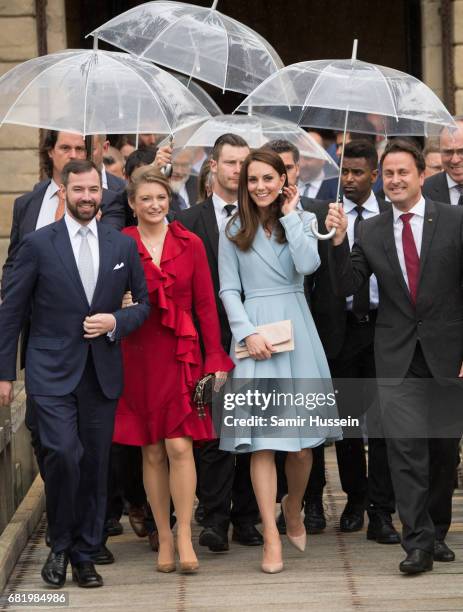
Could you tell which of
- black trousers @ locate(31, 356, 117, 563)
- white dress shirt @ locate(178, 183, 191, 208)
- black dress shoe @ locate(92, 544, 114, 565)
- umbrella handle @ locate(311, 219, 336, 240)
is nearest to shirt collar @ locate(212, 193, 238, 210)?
umbrella handle @ locate(311, 219, 336, 240)

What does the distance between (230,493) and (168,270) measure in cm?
129

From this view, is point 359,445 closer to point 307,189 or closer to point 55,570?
point 55,570

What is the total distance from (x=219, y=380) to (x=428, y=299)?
3.74 ft

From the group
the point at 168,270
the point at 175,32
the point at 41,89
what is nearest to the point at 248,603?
the point at 168,270

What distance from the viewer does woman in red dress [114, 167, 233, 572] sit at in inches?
300

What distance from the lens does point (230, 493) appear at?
8086 mm

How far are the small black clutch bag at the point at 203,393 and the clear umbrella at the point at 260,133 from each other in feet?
6.69

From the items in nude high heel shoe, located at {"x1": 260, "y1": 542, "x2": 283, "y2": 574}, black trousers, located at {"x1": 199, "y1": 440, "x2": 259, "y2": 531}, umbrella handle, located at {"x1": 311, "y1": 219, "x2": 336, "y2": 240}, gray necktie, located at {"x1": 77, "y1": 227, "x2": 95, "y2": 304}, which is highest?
umbrella handle, located at {"x1": 311, "y1": 219, "x2": 336, "y2": 240}

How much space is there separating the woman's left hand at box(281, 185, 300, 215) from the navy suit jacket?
0.92 m

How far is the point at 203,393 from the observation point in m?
7.63

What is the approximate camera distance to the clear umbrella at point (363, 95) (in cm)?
796

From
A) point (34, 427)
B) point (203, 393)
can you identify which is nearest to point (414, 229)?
point (203, 393)

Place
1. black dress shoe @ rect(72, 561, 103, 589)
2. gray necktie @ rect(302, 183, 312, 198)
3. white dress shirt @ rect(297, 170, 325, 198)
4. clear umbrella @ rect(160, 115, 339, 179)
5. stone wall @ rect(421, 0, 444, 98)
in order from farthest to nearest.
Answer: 1. stone wall @ rect(421, 0, 444, 98)
2. gray necktie @ rect(302, 183, 312, 198)
3. white dress shirt @ rect(297, 170, 325, 198)
4. clear umbrella @ rect(160, 115, 339, 179)
5. black dress shoe @ rect(72, 561, 103, 589)

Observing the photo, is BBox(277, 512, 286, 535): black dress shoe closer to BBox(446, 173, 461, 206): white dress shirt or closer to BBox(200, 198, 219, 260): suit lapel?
BBox(200, 198, 219, 260): suit lapel
